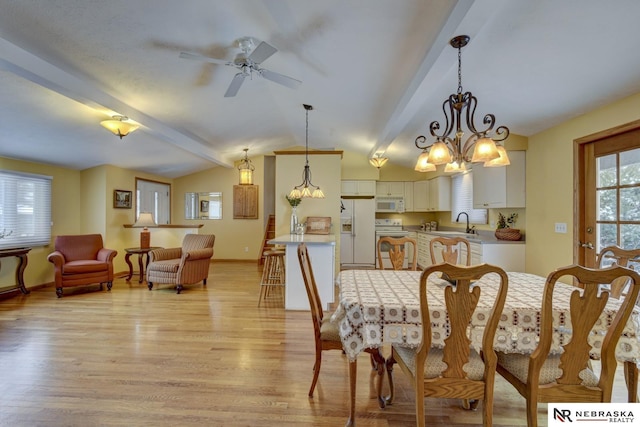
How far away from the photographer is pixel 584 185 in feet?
10.5

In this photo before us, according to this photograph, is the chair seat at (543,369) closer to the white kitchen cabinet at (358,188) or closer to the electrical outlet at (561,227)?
the electrical outlet at (561,227)

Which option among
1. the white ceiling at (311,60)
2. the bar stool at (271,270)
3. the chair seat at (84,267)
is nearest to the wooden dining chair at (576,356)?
the white ceiling at (311,60)

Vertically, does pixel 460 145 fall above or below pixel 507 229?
above

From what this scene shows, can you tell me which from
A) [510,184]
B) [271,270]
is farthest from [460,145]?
[271,270]

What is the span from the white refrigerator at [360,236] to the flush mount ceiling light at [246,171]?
250 centimetres

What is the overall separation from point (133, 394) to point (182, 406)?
0.41 metres

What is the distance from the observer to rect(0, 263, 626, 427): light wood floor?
74.1 inches

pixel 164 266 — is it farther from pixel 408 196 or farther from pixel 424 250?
pixel 408 196

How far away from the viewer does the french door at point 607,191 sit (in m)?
2.72

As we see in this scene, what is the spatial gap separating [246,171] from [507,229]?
575cm

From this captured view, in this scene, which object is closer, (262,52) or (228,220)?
(262,52)

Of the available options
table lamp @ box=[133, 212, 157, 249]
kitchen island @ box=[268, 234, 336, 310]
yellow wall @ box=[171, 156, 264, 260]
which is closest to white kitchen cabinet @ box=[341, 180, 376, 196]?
yellow wall @ box=[171, 156, 264, 260]

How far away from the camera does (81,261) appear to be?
15.7 ft

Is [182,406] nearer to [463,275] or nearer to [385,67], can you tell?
[463,275]
